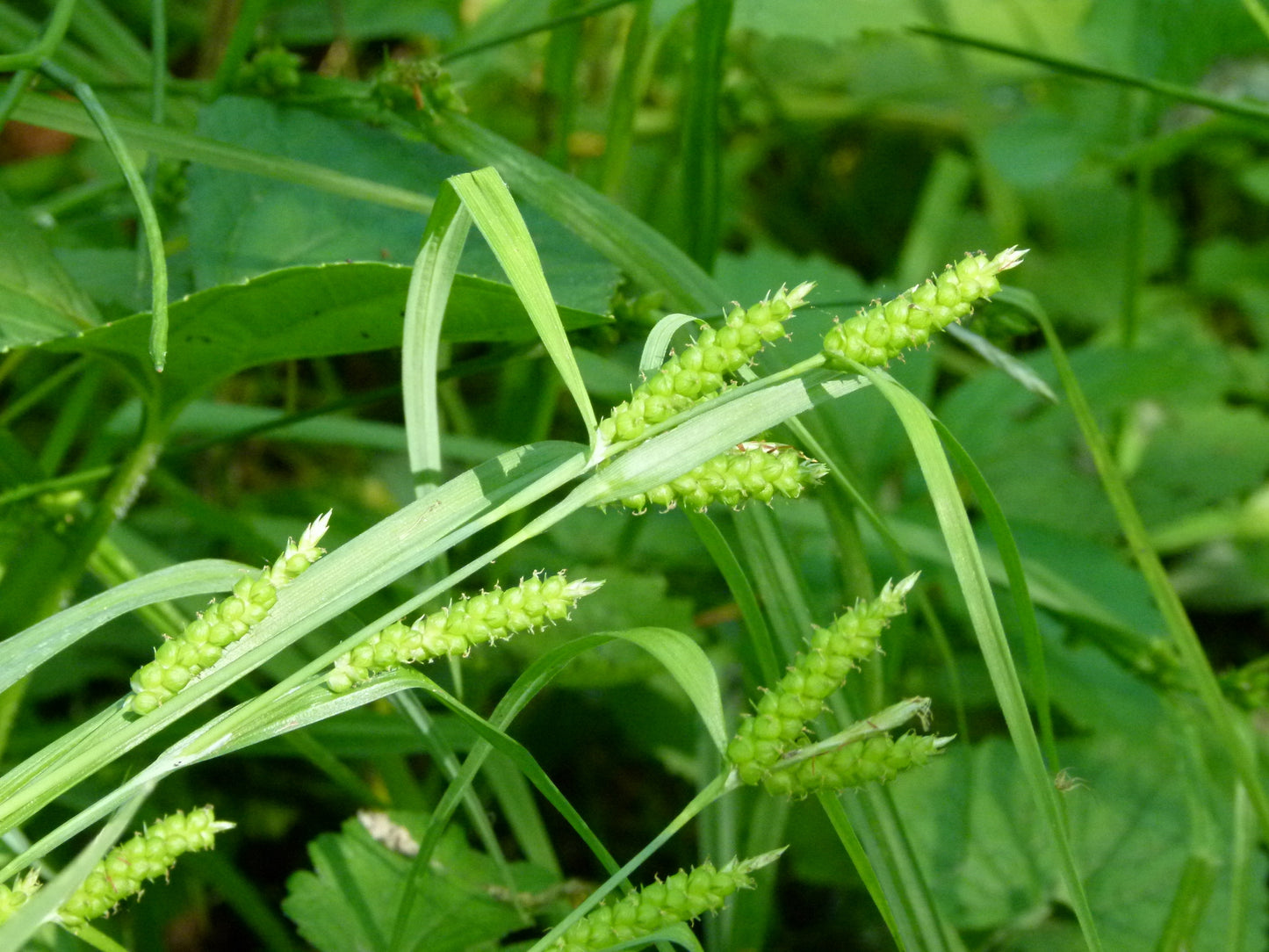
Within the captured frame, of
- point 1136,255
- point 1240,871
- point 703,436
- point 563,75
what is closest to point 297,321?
point 703,436

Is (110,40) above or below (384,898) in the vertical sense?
above

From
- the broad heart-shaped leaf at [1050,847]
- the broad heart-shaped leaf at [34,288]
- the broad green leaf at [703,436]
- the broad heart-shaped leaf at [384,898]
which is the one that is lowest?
the broad heart-shaped leaf at [1050,847]

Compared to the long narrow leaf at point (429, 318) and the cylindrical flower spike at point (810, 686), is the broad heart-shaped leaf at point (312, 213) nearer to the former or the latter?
the long narrow leaf at point (429, 318)

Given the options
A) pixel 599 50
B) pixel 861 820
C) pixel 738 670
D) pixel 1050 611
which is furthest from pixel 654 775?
pixel 599 50

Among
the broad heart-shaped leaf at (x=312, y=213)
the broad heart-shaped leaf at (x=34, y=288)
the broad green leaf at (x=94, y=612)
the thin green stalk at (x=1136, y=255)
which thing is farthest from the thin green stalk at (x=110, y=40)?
the thin green stalk at (x=1136, y=255)

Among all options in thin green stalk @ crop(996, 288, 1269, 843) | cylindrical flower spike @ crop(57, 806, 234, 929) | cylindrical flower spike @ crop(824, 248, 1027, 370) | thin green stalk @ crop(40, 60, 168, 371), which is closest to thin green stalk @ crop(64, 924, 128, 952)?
cylindrical flower spike @ crop(57, 806, 234, 929)

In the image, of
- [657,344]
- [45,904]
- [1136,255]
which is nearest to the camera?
[45,904]

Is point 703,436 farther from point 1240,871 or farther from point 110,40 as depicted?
point 110,40
